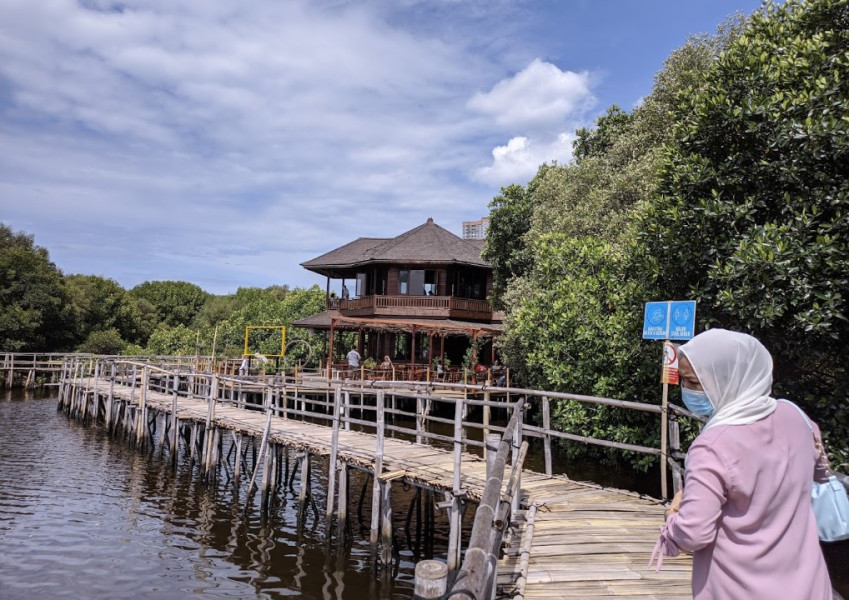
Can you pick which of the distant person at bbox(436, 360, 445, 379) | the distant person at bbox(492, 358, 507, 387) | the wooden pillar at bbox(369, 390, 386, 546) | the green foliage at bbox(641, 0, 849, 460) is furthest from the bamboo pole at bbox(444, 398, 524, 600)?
the distant person at bbox(436, 360, 445, 379)

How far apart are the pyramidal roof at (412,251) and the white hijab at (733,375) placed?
31109 mm

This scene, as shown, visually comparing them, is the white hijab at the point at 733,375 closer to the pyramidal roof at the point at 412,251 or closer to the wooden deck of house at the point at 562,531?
the wooden deck of house at the point at 562,531

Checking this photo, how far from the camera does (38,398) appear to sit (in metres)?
36.7

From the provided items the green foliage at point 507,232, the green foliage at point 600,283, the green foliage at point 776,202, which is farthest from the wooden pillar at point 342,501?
the green foliage at point 507,232

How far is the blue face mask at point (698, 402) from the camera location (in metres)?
2.72

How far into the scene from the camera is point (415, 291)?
3547 cm

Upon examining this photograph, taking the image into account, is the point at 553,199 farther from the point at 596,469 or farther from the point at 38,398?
the point at 38,398

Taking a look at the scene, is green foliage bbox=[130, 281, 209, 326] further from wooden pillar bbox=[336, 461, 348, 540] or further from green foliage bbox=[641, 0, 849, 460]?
green foliage bbox=[641, 0, 849, 460]

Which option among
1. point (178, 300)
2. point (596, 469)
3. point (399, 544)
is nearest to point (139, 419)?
point (399, 544)

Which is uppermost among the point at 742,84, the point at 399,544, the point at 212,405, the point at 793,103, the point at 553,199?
the point at 553,199

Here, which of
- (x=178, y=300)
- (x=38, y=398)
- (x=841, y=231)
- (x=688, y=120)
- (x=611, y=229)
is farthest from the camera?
(x=178, y=300)

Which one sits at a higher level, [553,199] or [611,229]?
[553,199]

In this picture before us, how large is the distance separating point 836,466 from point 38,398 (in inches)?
1544

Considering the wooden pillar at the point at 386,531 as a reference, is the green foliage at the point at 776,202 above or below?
above
